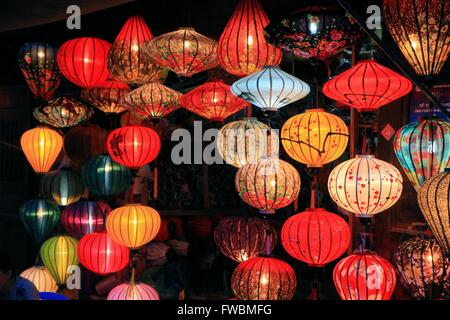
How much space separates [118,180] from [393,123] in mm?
2358

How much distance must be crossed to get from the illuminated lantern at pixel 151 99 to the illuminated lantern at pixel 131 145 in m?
0.29

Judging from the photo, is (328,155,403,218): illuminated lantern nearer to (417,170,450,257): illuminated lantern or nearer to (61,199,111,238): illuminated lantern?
(417,170,450,257): illuminated lantern

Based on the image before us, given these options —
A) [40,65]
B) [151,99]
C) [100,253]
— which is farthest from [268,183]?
[40,65]

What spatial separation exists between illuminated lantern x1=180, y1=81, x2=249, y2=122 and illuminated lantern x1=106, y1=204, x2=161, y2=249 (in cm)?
109

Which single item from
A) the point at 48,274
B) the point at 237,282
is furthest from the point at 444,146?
the point at 48,274

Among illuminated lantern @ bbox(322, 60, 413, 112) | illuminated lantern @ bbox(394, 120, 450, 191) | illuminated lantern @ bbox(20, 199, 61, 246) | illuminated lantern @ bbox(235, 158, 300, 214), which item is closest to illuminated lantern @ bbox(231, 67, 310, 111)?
illuminated lantern @ bbox(322, 60, 413, 112)

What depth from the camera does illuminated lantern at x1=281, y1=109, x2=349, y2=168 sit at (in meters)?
3.76

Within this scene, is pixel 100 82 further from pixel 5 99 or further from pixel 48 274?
pixel 5 99

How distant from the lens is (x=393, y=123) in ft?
17.2

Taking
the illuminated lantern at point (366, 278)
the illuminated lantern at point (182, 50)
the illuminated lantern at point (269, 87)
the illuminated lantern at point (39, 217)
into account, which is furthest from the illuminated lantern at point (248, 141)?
the illuminated lantern at point (39, 217)

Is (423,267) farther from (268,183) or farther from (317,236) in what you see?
(268,183)

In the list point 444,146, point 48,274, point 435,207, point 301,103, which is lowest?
Answer: point 48,274

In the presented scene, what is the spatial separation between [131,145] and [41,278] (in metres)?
1.69

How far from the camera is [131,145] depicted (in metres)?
4.99
